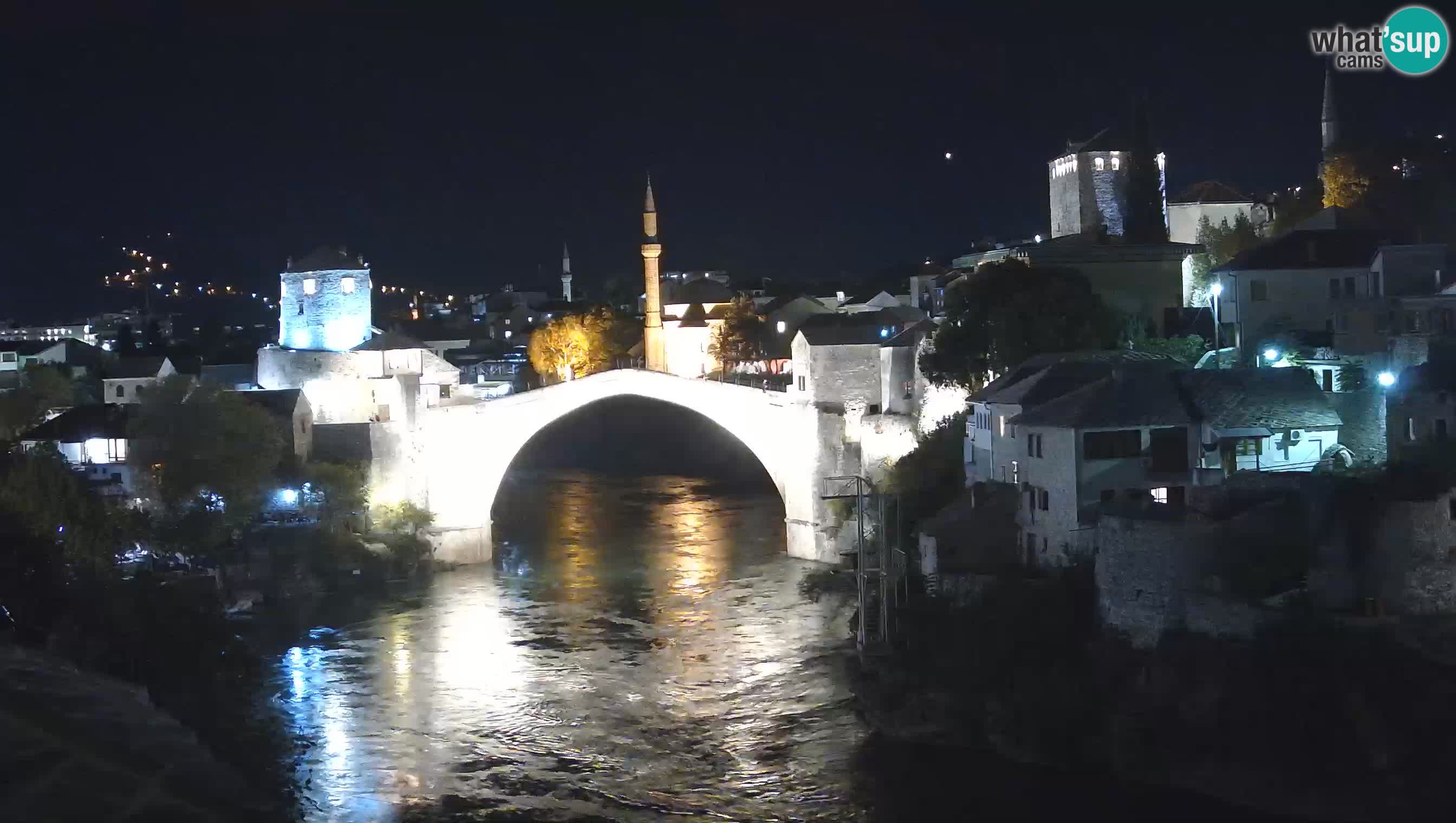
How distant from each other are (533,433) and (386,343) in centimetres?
343

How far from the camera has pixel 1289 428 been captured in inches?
633

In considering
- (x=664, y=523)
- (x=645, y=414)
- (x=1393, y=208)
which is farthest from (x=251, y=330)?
(x=1393, y=208)

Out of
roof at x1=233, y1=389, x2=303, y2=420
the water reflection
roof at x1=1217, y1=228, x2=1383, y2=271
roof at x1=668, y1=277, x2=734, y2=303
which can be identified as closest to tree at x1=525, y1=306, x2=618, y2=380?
roof at x1=668, y1=277, x2=734, y2=303

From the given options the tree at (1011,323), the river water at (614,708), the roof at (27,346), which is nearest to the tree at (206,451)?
the river water at (614,708)

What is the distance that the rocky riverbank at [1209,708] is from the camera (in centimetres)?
1269

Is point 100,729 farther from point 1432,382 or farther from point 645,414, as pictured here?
point 645,414

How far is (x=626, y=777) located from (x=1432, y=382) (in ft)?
26.5

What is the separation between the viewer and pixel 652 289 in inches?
1305

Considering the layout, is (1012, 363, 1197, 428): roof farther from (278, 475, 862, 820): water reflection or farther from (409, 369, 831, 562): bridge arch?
(409, 369, 831, 562): bridge arch

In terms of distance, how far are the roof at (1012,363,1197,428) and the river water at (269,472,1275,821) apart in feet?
11.2

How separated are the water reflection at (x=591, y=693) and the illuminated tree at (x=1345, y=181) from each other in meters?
10.0

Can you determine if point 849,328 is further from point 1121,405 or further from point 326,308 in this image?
point 1121,405

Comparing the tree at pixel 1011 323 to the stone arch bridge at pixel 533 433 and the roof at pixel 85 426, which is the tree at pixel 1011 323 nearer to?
the stone arch bridge at pixel 533 433

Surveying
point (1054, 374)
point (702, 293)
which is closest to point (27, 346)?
point (702, 293)
